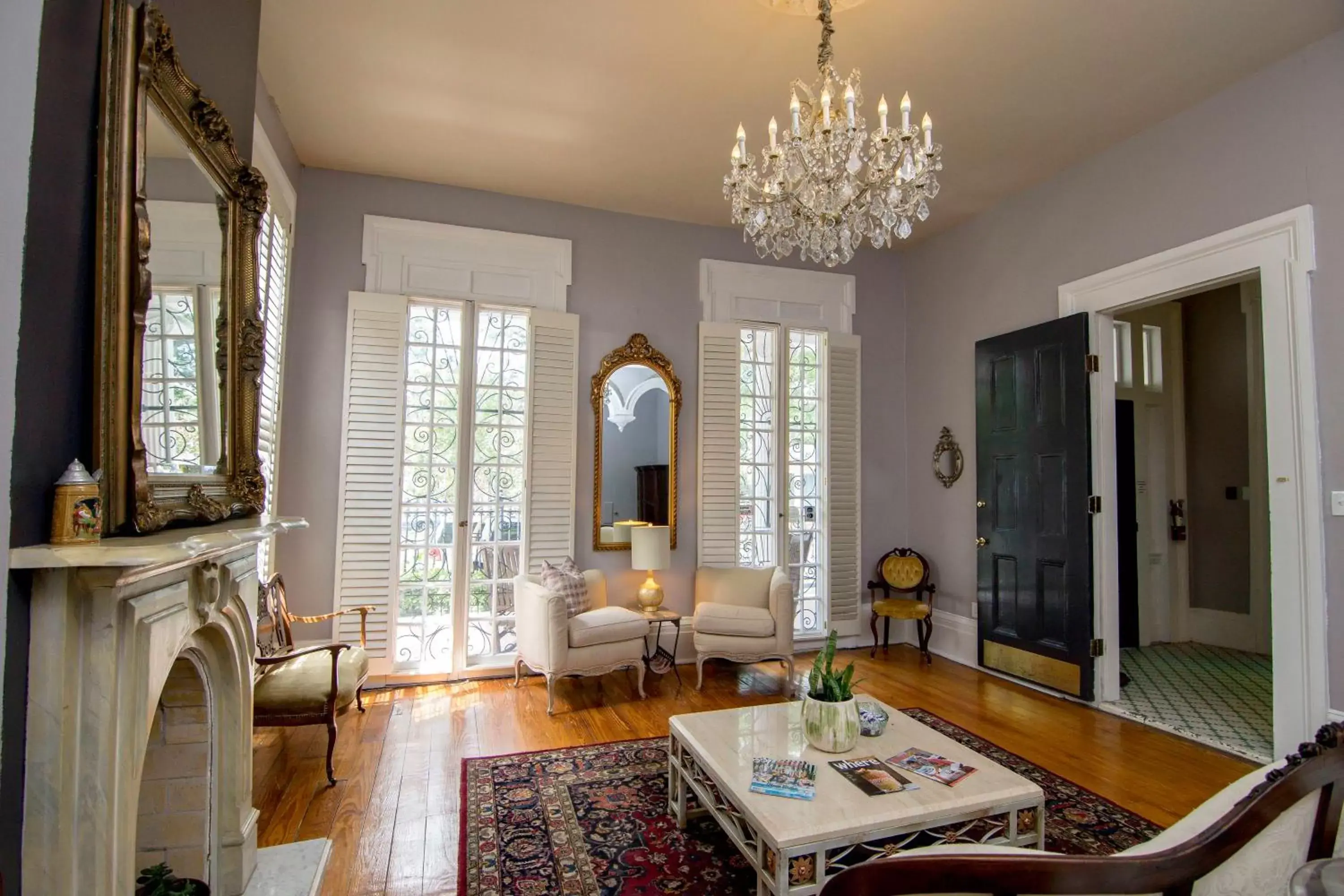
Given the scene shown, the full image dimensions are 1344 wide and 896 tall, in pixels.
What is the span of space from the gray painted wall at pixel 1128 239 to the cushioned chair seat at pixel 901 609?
0.35m

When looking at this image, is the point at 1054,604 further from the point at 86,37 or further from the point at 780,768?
the point at 86,37

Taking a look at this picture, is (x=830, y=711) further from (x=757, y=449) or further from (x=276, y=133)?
(x=276, y=133)

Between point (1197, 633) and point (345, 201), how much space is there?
7108 mm

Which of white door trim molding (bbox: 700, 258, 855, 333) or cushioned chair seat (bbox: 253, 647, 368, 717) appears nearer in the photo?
cushioned chair seat (bbox: 253, 647, 368, 717)

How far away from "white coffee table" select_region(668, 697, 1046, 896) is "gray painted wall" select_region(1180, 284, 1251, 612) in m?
4.44

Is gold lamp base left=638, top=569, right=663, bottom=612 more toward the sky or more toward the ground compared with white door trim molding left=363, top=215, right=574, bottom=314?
more toward the ground

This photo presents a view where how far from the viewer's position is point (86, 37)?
139cm

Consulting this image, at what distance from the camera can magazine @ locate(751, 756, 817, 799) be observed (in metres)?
1.95

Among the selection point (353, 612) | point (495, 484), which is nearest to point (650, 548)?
point (495, 484)

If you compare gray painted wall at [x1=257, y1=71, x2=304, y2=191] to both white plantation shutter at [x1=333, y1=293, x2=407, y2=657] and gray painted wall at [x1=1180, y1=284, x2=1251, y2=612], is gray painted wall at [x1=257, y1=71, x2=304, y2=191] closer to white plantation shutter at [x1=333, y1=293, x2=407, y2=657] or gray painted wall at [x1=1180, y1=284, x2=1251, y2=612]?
white plantation shutter at [x1=333, y1=293, x2=407, y2=657]

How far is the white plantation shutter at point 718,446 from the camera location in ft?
15.8

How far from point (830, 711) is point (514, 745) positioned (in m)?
1.68

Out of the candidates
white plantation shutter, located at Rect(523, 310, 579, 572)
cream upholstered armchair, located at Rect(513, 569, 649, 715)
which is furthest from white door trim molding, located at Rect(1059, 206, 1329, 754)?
white plantation shutter, located at Rect(523, 310, 579, 572)

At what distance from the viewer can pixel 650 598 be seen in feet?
14.0
